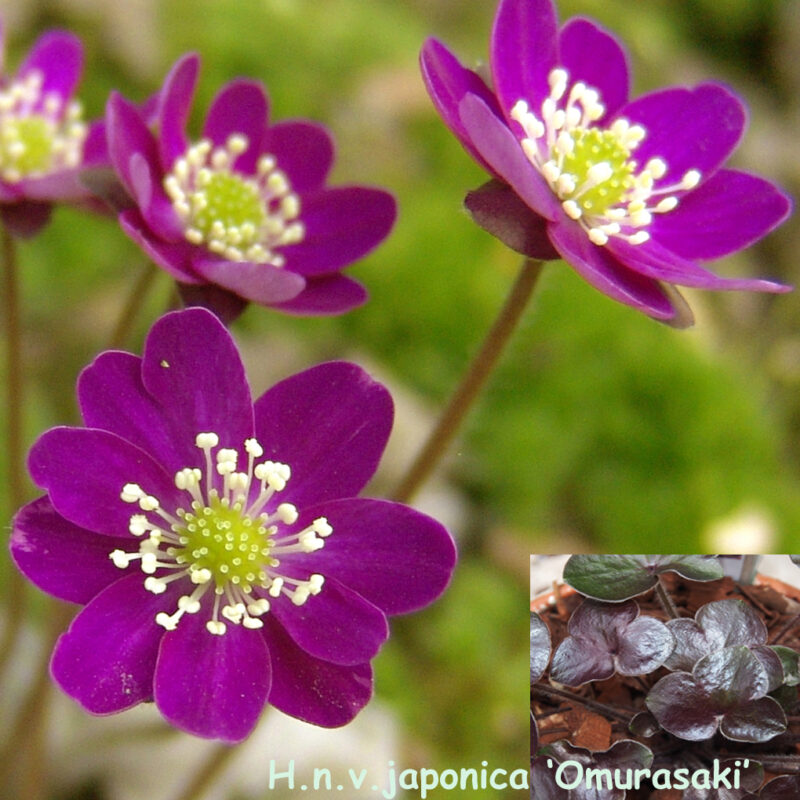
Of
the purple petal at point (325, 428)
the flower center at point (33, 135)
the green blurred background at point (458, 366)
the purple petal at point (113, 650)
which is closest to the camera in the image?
the purple petal at point (113, 650)

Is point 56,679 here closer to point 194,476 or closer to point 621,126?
point 194,476

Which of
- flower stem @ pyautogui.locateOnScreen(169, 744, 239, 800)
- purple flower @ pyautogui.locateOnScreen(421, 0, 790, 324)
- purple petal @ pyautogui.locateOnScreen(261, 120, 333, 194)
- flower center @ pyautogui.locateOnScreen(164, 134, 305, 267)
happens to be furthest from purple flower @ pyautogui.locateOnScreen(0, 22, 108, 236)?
flower stem @ pyautogui.locateOnScreen(169, 744, 239, 800)

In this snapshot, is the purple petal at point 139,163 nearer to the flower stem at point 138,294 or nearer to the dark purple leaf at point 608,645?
the flower stem at point 138,294

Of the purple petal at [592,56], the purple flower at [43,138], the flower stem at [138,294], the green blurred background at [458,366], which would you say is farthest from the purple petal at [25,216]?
the green blurred background at [458,366]

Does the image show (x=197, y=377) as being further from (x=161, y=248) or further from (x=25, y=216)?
(x=25, y=216)

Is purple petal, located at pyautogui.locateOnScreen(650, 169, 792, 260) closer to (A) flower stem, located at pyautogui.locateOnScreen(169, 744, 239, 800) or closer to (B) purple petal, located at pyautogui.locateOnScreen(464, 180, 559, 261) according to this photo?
(B) purple petal, located at pyautogui.locateOnScreen(464, 180, 559, 261)

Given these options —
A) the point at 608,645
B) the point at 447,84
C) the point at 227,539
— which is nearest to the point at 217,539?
the point at 227,539
